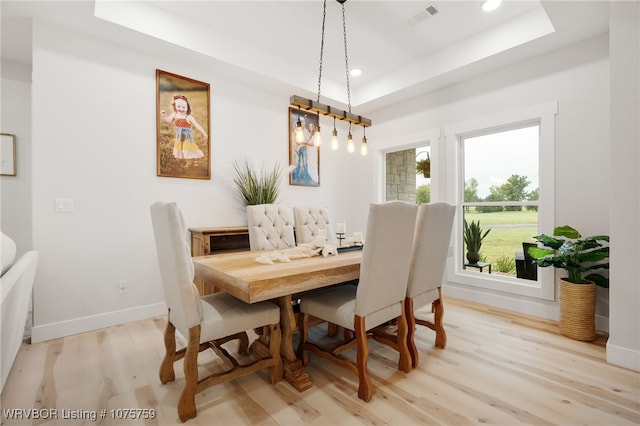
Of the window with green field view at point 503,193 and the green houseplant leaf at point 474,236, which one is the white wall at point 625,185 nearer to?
the window with green field view at point 503,193

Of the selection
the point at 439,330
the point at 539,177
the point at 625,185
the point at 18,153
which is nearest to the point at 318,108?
the point at 439,330

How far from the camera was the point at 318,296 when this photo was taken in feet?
6.80

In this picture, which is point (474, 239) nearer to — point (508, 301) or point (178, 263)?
point (508, 301)

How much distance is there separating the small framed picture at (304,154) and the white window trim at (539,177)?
5.79 feet

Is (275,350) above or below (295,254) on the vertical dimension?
below

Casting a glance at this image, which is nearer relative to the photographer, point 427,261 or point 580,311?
point 427,261

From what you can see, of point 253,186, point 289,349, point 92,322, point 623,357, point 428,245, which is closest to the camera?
point 289,349

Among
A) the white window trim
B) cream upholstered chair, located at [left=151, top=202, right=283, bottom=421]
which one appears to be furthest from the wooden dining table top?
the white window trim

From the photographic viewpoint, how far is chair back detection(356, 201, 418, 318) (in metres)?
1.67

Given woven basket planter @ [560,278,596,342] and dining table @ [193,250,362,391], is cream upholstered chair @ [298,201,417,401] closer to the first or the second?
dining table @ [193,250,362,391]

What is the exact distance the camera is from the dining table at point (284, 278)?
1.58m

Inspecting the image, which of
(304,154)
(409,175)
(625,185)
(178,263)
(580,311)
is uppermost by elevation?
(304,154)

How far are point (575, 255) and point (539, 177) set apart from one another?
908 mm

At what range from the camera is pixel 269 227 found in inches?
119
